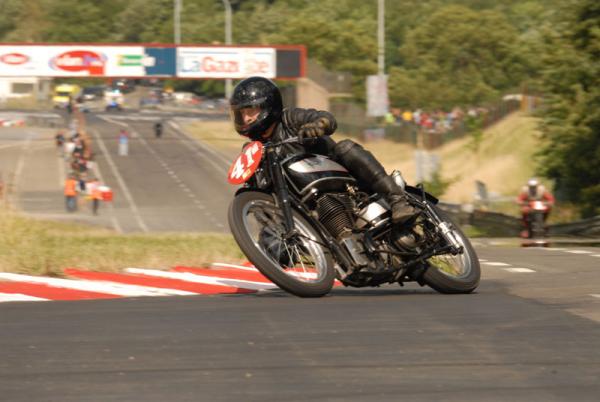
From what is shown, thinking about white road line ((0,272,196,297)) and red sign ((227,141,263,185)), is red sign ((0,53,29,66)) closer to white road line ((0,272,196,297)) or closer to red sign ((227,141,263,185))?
white road line ((0,272,196,297))

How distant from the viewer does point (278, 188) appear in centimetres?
794

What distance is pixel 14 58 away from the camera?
74.7 meters

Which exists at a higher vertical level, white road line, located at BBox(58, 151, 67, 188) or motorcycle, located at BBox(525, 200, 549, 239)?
motorcycle, located at BBox(525, 200, 549, 239)

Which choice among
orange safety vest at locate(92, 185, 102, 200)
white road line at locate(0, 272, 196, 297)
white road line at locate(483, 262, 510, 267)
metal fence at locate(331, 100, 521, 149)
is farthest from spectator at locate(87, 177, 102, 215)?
white road line at locate(0, 272, 196, 297)

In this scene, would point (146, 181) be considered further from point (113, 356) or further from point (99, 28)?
point (99, 28)

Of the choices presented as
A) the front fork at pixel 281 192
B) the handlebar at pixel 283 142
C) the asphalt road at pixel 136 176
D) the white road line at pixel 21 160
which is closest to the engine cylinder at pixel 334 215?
the front fork at pixel 281 192

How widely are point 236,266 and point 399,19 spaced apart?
135497 mm

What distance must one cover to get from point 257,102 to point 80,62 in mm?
68170

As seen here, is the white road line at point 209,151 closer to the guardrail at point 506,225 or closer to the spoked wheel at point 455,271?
the guardrail at point 506,225

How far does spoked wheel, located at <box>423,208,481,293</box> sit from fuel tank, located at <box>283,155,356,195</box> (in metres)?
0.90

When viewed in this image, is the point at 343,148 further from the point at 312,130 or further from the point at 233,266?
the point at 233,266

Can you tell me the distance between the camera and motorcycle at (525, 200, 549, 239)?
2417 cm

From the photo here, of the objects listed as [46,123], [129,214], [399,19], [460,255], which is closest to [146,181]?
[129,214]

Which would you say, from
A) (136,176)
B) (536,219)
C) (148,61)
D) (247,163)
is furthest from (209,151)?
(247,163)
